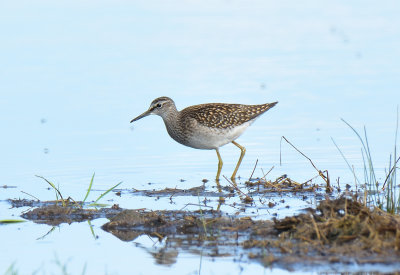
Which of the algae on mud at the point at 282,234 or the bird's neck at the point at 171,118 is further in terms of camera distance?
the bird's neck at the point at 171,118

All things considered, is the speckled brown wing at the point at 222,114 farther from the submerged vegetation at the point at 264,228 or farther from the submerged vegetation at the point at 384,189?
the submerged vegetation at the point at 384,189

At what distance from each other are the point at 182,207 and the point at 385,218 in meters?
3.01

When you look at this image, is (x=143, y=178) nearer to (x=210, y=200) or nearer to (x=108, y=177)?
(x=108, y=177)

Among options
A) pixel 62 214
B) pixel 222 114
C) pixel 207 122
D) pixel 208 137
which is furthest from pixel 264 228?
pixel 222 114

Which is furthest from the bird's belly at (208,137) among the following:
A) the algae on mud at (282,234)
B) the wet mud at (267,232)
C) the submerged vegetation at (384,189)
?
the algae on mud at (282,234)

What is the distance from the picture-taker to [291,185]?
10.9 metres

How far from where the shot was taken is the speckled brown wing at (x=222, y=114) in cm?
1302

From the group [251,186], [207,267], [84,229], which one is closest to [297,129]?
[251,186]

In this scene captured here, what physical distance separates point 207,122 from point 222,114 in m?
0.30

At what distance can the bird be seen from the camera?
42.5 feet

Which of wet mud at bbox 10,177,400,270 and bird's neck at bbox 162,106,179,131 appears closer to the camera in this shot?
wet mud at bbox 10,177,400,270

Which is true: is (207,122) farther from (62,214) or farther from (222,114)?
(62,214)

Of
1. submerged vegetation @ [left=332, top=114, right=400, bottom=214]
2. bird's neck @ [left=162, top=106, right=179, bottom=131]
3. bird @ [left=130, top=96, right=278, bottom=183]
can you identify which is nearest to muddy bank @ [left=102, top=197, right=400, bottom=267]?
submerged vegetation @ [left=332, top=114, right=400, bottom=214]

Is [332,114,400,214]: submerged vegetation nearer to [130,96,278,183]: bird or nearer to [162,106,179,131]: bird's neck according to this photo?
[130,96,278,183]: bird
